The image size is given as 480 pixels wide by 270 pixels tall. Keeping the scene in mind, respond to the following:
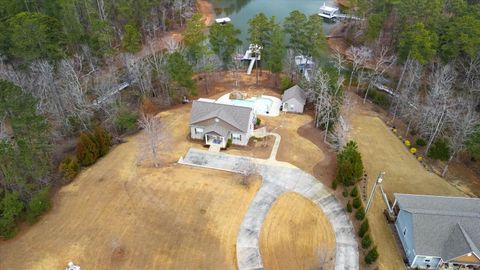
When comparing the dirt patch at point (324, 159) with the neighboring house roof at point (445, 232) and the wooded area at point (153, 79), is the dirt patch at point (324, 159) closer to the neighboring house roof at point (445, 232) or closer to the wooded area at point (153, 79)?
the wooded area at point (153, 79)

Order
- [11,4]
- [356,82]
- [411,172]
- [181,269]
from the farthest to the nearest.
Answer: [356,82] < [11,4] < [411,172] < [181,269]

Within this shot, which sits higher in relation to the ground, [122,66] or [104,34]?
[104,34]

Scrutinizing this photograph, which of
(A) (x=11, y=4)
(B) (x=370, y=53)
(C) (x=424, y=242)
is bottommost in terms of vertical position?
(C) (x=424, y=242)

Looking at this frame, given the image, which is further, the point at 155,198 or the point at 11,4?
the point at 11,4

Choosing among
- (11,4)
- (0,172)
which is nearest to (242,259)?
(0,172)

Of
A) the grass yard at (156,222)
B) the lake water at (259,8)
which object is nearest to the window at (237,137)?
the grass yard at (156,222)

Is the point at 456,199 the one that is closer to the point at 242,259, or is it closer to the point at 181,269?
Answer: the point at 242,259

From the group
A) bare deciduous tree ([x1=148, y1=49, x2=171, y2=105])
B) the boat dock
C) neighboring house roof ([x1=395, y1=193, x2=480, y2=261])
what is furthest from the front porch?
the boat dock

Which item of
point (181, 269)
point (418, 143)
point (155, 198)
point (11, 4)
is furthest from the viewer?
point (11, 4)
